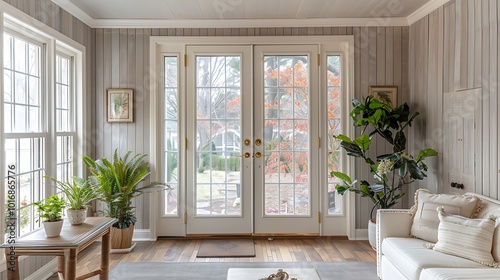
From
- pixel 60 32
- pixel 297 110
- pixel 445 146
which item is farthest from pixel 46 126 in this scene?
Answer: pixel 445 146

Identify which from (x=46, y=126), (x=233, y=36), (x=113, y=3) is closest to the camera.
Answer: (x=46, y=126)

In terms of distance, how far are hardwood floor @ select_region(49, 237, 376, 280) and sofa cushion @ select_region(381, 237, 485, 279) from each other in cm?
83

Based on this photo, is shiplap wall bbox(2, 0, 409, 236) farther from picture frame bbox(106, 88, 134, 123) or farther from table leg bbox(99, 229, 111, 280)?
table leg bbox(99, 229, 111, 280)

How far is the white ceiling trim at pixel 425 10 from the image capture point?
3396 millimetres

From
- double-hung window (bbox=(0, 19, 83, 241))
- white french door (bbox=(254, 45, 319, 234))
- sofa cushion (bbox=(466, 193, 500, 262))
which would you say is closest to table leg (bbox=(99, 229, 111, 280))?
double-hung window (bbox=(0, 19, 83, 241))

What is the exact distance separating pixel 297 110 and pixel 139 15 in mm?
2110

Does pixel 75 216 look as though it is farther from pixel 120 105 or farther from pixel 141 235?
pixel 120 105

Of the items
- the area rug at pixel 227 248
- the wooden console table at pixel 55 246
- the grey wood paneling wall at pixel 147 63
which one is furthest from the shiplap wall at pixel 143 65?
the wooden console table at pixel 55 246

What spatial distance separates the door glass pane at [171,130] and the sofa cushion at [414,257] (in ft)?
8.03

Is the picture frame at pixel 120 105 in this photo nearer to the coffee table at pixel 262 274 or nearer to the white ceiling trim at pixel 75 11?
the white ceiling trim at pixel 75 11

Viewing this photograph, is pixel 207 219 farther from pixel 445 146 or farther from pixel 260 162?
pixel 445 146

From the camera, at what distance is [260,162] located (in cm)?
412

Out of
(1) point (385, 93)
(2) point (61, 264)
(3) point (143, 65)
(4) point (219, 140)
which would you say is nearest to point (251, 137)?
(4) point (219, 140)

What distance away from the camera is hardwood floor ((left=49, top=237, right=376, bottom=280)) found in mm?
3451
